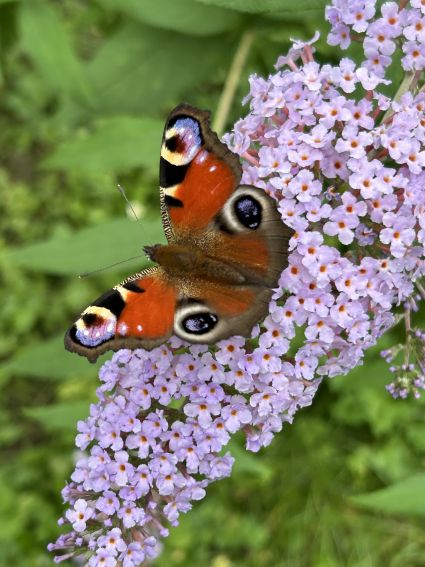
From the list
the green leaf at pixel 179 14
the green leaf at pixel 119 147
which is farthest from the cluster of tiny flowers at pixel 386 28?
the green leaf at pixel 119 147

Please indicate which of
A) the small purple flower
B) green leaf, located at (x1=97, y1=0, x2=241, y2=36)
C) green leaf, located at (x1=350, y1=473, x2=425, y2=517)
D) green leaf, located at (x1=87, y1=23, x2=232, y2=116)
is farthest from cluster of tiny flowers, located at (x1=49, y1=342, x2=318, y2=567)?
green leaf, located at (x1=87, y1=23, x2=232, y2=116)

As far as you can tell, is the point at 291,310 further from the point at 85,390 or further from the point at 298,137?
the point at 85,390

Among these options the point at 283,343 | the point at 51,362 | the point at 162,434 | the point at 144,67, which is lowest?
the point at 162,434

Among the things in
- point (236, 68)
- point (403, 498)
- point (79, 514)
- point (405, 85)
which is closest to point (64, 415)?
point (79, 514)

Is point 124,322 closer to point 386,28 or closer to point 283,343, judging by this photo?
point 283,343

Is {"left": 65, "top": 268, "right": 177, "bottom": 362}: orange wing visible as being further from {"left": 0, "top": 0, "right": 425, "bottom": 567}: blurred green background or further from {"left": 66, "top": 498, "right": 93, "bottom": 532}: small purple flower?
{"left": 0, "top": 0, "right": 425, "bottom": 567}: blurred green background

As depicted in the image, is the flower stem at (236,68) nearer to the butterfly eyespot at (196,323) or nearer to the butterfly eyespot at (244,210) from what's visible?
the butterfly eyespot at (244,210)

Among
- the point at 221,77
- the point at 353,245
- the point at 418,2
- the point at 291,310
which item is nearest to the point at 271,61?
Result: the point at 221,77
